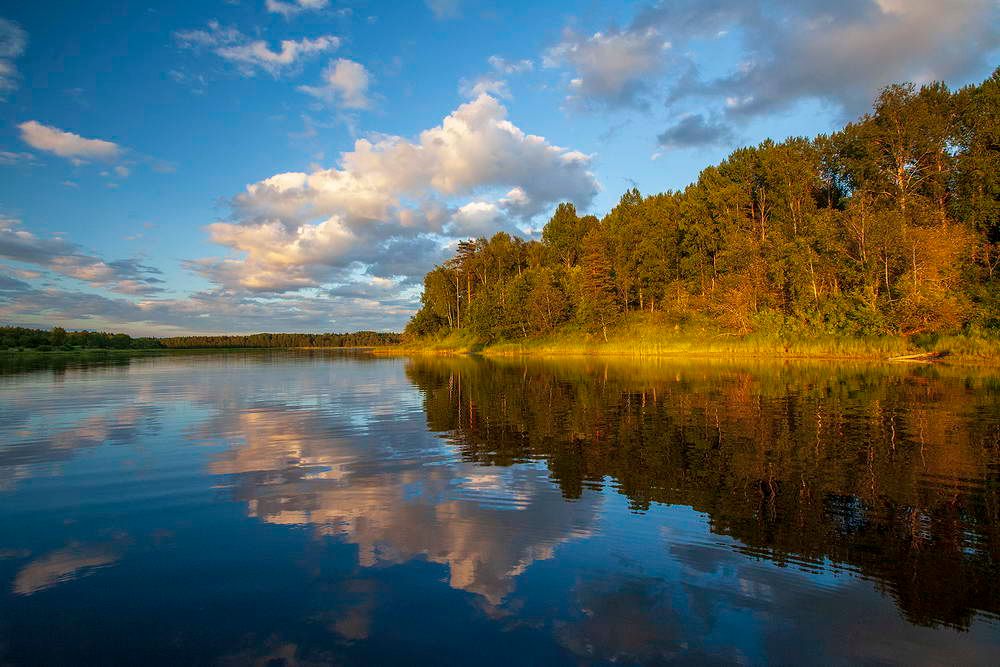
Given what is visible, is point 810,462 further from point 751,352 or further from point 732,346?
point 732,346

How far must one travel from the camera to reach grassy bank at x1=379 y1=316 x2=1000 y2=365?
47562 millimetres

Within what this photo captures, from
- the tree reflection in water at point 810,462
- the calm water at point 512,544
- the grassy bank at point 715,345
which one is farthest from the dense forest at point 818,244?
the calm water at point 512,544

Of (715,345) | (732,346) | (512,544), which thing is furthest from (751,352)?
(512,544)

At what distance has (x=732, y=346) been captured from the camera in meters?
65.8

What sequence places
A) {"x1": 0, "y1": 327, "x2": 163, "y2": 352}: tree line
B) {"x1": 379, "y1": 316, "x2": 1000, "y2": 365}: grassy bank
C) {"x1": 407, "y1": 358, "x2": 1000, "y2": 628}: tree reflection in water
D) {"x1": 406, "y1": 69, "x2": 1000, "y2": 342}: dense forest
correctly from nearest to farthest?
{"x1": 407, "y1": 358, "x2": 1000, "y2": 628}: tree reflection in water → {"x1": 379, "y1": 316, "x2": 1000, "y2": 365}: grassy bank → {"x1": 406, "y1": 69, "x2": 1000, "y2": 342}: dense forest → {"x1": 0, "y1": 327, "x2": 163, "y2": 352}: tree line

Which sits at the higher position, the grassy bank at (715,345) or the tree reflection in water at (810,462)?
the grassy bank at (715,345)

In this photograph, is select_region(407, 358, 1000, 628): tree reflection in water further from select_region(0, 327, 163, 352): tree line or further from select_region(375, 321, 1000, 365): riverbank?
select_region(0, 327, 163, 352): tree line

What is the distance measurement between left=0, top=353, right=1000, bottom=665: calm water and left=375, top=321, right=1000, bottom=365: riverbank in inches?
1458

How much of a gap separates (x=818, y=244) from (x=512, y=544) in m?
71.8

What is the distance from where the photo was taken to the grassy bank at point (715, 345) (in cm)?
4756

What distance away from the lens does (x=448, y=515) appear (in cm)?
984

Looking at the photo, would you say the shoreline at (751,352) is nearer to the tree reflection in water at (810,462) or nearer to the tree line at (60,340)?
the tree reflection in water at (810,462)

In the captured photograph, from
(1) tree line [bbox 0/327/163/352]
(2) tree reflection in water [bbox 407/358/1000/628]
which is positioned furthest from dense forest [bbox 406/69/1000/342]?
(1) tree line [bbox 0/327/163/352]

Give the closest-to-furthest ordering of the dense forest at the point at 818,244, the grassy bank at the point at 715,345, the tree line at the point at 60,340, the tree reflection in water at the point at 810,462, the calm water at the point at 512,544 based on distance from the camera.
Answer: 1. the calm water at the point at 512,544
2. the tree reflection in water at the point at 810,462
3. the grassy bank at the point at 715,345
4. the dense forest at the point at 818,244
5. the tree line at the point at 60,340
